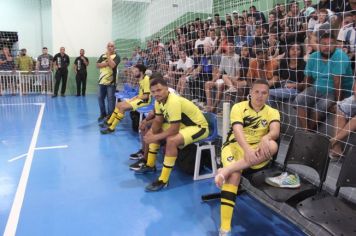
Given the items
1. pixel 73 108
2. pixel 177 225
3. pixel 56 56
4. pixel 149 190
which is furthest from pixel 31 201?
pixel 56 56

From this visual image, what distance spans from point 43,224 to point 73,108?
5984 mm

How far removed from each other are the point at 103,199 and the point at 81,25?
9569mm

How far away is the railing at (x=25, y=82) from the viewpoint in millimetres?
11008

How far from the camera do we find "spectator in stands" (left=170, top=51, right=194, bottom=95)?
5703 millimetres

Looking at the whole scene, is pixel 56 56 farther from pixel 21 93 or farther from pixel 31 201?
pixel 31 201

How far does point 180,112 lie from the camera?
128 inches

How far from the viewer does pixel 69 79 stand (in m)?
11.5

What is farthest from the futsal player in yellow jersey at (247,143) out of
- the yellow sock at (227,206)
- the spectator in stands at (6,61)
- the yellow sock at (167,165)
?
the spectator in stands at (6,61)

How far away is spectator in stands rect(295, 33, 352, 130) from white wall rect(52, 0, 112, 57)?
9.25 m

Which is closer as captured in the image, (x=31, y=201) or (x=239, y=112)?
(x=239, y=112)

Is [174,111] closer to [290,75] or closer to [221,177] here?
[221,177]

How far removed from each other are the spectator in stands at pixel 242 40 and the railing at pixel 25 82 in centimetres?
843

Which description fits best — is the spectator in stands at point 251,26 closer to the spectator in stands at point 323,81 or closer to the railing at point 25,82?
the spectator in stands at point 323,81

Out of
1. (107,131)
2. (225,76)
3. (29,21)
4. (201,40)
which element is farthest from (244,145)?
(29,21)
